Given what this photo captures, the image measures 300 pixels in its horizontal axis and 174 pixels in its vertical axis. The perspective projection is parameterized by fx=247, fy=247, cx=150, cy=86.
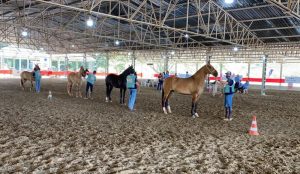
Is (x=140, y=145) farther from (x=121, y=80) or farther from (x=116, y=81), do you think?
(x=116, y=81)

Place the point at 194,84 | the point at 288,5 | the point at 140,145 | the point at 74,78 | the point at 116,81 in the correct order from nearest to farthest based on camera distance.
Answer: the point at 140,145
the point at 194,84
the point at 288,5
the point at 116,81
the point at 74,78

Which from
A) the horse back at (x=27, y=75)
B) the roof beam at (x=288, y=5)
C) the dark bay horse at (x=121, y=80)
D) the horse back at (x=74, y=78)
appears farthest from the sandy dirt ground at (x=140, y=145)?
the horse back at (x=27, y=75)

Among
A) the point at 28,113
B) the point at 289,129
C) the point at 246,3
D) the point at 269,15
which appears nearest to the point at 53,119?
the point at 28,113

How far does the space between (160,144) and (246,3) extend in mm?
13622

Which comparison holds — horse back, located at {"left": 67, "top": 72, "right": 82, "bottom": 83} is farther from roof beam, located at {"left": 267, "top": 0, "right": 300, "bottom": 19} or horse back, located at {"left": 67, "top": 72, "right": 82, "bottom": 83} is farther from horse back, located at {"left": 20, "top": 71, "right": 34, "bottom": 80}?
roof beam, located at {"left": 267, "top": 0, "right": 300, "bottom": 19}

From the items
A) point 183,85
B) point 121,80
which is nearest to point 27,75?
point 121,80

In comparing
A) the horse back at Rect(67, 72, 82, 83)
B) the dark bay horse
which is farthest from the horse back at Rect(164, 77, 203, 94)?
the horse back at Rect(67, 72, 82, 83)

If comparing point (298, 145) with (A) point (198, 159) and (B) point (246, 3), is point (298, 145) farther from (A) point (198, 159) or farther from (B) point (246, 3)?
(B) point (246, 3)

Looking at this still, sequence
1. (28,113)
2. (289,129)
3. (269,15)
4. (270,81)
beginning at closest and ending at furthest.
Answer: (289,129) → (28,113) → (269,15) → (270,81)

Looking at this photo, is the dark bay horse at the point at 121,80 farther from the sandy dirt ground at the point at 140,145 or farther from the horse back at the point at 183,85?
the sandy dirt ground at the point at 140,145

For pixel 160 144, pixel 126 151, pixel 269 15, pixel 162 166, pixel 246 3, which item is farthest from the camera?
pixel 269 15

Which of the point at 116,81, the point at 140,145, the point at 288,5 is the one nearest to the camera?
the point at 140,145

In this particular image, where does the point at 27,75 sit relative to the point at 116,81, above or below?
above

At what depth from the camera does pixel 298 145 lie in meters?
5.88
